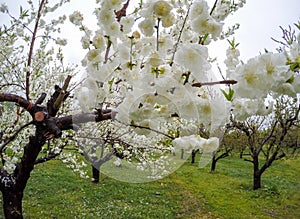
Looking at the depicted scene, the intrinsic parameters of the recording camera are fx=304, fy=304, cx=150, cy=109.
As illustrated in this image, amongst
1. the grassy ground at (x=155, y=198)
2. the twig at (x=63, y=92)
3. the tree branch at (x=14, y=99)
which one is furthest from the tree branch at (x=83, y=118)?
the grassy ground at (x=155, y=198)

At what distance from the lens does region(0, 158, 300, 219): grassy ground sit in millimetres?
7707

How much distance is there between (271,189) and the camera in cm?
1100

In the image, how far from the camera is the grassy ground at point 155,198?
771cm

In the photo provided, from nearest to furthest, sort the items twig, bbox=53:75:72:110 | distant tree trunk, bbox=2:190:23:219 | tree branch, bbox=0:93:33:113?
twig, bbox=53:75:72:110, tree branch, bbox=0:93:33:113, distant tree trunk, bbox=2:190:23:219

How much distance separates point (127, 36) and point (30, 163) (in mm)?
2680

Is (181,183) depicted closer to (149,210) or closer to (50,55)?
(149,210)

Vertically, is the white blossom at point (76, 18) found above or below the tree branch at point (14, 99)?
above

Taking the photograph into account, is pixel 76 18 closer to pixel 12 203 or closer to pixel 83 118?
pixel 83 118

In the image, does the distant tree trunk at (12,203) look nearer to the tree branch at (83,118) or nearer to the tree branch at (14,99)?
the tree branch at (14,99)

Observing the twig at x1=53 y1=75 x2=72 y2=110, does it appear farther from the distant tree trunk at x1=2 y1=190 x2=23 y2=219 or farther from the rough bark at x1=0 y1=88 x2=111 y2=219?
the distant tree trunk at x1=2 y1=190 x2=23 y2=219

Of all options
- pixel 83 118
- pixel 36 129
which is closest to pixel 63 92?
pixel 83 118

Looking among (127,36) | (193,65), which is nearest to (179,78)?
(193,65)

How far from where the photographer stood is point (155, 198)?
31.0 ft

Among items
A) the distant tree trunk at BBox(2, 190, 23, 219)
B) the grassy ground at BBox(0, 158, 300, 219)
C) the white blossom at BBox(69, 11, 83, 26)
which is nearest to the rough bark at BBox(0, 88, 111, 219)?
the distant tree trunk at BBox(2, 190, 23, 219)
